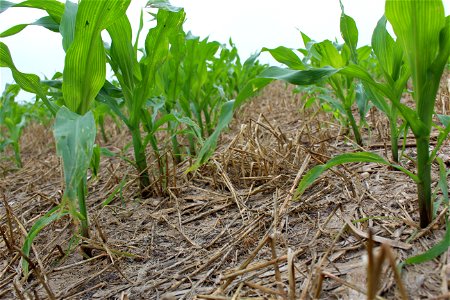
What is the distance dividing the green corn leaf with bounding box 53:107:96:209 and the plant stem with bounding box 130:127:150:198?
63cm

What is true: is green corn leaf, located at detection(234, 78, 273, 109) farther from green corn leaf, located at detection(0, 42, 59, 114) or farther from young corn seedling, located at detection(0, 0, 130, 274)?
green corn leaf, located at detection(0, 42, 59, 114)

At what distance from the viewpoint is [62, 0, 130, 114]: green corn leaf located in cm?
106

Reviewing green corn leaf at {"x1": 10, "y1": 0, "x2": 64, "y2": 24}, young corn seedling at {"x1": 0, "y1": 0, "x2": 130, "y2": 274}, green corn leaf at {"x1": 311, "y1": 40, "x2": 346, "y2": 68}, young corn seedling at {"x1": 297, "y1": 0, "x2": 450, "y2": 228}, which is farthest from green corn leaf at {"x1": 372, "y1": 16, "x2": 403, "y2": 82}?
green corn leaf at {"x1": 10, "y1": 0, "x2": 64, "y2": 24}

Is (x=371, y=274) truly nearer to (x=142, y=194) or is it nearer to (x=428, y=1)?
(x=428, y=1)

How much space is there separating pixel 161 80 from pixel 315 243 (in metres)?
1.28

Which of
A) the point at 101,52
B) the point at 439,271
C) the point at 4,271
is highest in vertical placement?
the point at 101,52

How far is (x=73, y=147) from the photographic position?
815 millimetres

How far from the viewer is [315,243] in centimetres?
99

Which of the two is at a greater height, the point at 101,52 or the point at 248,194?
the point at 101,52

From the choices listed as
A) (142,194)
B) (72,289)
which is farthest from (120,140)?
(72,289)

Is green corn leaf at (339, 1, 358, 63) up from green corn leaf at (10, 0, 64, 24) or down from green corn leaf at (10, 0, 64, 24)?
down

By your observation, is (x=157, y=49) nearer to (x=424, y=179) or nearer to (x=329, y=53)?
(x=329, y=53)

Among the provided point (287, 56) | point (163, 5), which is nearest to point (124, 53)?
point (163, 5)

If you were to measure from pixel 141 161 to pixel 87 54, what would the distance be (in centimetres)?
58
